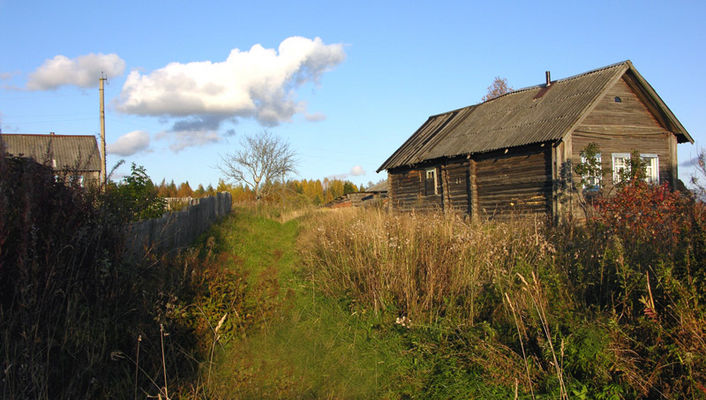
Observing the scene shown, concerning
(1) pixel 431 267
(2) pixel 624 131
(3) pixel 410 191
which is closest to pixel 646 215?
(1) pixel 431 267

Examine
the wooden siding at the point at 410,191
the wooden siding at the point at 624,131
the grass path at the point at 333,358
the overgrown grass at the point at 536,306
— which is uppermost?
the wooden siding at the point at 624,131

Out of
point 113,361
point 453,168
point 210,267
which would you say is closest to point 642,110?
point 453,168

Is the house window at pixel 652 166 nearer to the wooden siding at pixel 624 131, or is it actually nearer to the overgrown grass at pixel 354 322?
the wooden siding at pixel 624 131

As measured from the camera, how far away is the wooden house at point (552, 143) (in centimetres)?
1441

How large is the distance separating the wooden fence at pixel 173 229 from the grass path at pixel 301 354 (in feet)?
5.24

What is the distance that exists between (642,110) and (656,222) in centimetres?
1150

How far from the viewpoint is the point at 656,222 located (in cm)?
686

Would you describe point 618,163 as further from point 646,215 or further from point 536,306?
point 536,306

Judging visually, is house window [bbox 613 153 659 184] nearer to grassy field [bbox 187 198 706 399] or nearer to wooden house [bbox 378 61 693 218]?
wooden house [bbox 378 61 693 218]

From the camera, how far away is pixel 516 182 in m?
15.7

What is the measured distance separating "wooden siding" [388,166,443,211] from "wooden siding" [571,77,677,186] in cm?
617

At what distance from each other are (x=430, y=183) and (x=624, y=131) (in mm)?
7516

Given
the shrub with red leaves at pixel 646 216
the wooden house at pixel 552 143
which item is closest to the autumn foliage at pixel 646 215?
the shrub with red leaves at pixel 646 216

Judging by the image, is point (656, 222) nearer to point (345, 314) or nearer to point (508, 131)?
point (345, 314)
